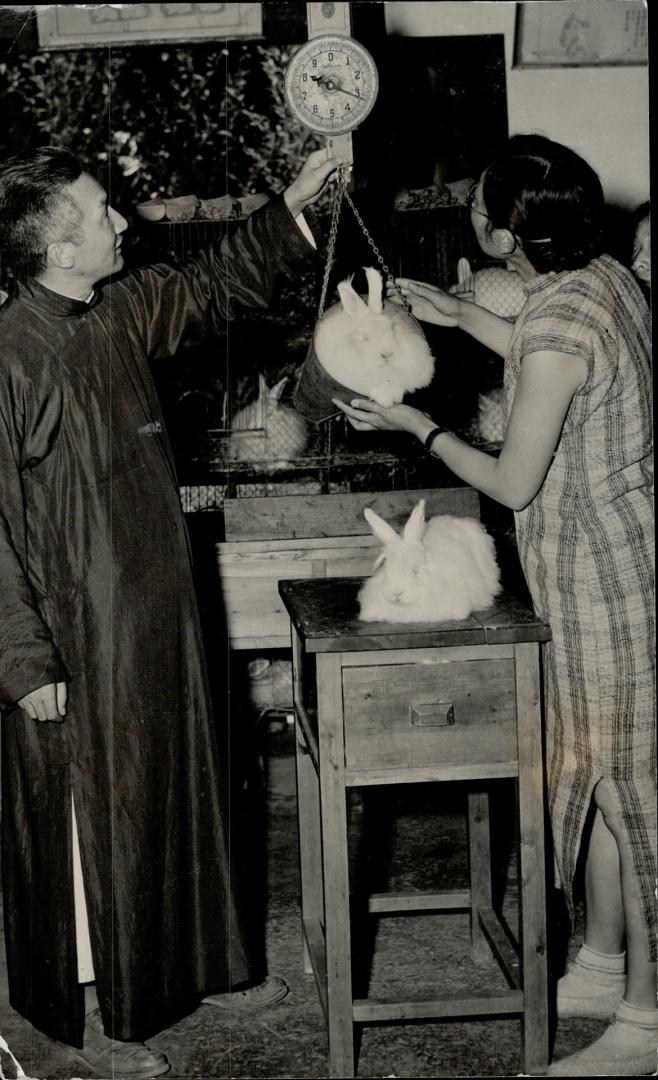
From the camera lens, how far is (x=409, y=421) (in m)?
2.34

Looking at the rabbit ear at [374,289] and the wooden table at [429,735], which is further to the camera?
the rabbit ear at [374,289]

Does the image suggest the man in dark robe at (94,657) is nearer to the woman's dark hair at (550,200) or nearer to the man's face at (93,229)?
the man's face at (93,229)

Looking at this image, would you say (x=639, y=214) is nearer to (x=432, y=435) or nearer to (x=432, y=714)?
(x=432, y=435)

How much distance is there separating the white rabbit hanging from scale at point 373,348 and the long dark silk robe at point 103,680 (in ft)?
0.61

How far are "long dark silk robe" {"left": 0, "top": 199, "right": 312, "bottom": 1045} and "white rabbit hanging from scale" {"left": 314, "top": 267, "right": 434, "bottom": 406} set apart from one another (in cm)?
19

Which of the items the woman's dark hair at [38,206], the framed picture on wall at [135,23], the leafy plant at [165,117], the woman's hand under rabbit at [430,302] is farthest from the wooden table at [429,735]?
the leafy plant at [165,117]

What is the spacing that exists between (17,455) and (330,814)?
96 centimetres

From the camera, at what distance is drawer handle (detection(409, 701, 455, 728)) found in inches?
80.9

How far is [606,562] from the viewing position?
2.16m

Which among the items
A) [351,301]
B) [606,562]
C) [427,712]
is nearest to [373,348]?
[351,301]

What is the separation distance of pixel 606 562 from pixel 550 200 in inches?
28.5

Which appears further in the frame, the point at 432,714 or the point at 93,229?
the point at 93,229

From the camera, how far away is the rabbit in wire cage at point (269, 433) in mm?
4297

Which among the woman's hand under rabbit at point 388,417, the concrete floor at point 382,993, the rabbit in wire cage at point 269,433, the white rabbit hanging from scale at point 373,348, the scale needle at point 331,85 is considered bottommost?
the concrete floor at point 382,993
